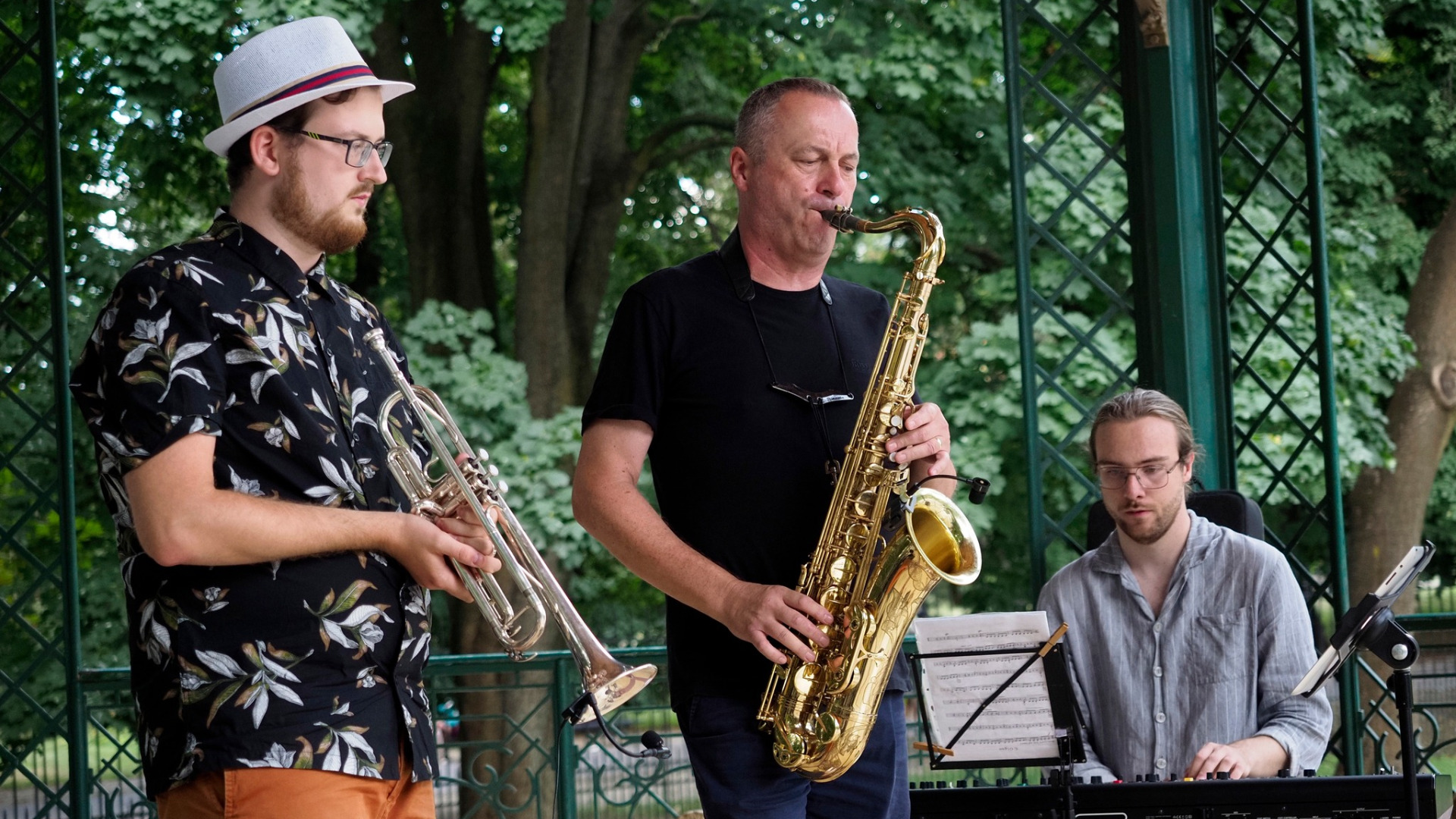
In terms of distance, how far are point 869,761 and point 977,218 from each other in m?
7.87

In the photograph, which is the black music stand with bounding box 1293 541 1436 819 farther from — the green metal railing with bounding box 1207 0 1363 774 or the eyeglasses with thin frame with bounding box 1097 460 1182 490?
the green metal railing with bounding box 1207 0 1363 774

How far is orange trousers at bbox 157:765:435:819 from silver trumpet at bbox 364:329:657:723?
333mm

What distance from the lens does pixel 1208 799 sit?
2.81m

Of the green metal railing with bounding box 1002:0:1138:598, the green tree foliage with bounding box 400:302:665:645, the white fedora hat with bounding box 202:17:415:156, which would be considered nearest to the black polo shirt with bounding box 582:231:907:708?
the white fedora hat with bounding box 202:17:415:156

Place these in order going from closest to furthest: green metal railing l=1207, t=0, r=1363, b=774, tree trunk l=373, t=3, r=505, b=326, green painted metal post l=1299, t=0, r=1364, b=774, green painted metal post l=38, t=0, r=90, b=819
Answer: green painted metal post l=1299, t=0, r=1364, b=774
green metal railing l=1207, t=0, r=1363, b=774
green painted metal post l=38, t=0, r=90, b=819
tree trunk l=373, t=3, r=505, b=326

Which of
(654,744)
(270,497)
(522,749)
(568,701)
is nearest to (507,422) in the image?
(522,749)

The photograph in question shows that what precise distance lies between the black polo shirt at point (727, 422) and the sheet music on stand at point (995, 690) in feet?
0.81

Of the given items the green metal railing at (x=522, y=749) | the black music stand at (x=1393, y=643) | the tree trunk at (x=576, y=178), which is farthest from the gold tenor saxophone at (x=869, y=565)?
the tree trunk at (x=576, y=178)

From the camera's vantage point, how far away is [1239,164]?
10.2m

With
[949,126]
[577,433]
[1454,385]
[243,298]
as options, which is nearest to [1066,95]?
[949,126]

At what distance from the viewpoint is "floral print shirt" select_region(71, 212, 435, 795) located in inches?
80.2

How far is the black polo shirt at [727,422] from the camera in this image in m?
2.74


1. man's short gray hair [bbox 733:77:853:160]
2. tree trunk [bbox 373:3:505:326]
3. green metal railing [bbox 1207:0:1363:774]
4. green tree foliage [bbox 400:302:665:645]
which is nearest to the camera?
man's short gray hair [bbox 733:77:853:160]

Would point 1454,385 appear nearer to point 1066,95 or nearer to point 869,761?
point 1066,95
